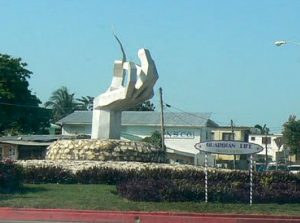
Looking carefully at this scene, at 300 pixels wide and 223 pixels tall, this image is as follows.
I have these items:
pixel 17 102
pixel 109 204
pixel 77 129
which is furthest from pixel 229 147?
pixel 77 129

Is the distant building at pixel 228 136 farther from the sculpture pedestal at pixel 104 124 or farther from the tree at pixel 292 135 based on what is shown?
the sculpture pedestal at pixel 104 124

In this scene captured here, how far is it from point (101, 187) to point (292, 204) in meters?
7.37

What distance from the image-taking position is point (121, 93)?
34.8 m

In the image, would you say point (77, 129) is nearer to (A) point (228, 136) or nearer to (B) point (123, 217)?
(A) point (228, 136)

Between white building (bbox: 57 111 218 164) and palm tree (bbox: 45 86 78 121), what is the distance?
24.2 m

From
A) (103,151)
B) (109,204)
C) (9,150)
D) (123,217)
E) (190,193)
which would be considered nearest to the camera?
(123,217)

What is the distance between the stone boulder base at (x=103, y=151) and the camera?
33.3 metres

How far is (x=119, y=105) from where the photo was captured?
35375 mm

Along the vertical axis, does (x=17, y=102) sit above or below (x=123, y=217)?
above

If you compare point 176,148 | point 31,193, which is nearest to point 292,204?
point 31,193

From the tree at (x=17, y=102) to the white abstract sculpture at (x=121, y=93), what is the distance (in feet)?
117

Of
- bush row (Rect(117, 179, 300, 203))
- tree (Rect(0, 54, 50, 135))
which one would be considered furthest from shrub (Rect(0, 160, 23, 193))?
tree (Rect(0, 54, 50, 135))

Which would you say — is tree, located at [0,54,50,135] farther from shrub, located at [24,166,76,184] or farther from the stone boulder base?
shrub, located at [24,166,76,184]

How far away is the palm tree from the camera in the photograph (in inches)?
4380
